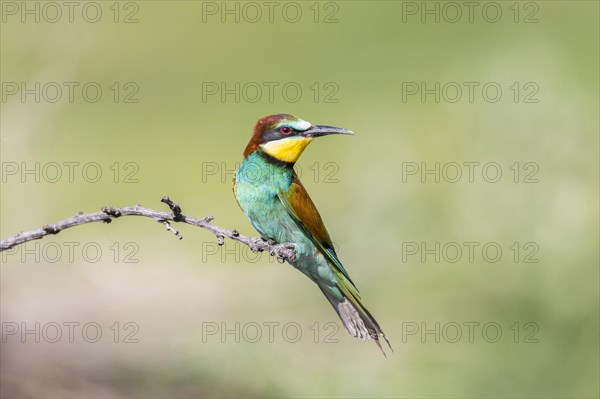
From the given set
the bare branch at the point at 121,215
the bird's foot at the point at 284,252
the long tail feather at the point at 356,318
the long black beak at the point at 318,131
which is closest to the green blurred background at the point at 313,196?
the long tail feather at the point at 356,318

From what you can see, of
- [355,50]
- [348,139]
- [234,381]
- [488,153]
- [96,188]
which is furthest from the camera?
[355,50]

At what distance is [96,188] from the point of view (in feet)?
22.0

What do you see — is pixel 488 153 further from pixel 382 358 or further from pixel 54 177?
pixel 54 177

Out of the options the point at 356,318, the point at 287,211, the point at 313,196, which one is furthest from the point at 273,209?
the point at 313,196

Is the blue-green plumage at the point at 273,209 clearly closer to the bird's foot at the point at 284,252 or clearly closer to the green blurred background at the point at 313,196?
the bird's foot at the point at 284,252

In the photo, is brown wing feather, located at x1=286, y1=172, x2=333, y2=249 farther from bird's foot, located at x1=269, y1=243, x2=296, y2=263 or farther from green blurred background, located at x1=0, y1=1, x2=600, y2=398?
green blurred background, located at x1=0, y1=1, x2=600, y2=398

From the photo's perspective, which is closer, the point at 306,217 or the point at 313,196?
the point at 306,217

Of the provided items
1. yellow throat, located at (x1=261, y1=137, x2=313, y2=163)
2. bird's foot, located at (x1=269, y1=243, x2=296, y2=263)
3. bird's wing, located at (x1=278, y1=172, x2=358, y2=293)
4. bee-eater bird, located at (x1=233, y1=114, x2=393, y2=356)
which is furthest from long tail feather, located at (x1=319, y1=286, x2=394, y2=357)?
yellow throat, located at (x1=261, y1=137, x2=313, y2=163)

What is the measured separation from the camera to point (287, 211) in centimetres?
362

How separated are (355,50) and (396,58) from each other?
1.11 feet


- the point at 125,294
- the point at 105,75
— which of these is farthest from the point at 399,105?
the point at 125,294

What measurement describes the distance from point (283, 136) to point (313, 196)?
133 inches

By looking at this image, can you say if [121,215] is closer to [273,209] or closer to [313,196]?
[273,209]

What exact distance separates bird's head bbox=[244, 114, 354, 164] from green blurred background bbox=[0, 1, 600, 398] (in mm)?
1230
